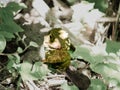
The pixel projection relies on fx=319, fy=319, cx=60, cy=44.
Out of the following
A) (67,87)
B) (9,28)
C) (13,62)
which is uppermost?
(9,28)

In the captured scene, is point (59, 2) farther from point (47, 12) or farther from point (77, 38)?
point (77, 38)

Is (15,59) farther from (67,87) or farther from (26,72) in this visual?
(67,87)

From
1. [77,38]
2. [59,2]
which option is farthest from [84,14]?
[59,2]

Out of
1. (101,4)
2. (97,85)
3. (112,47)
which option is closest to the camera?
(97,85)

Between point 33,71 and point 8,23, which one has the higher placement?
point 8,23

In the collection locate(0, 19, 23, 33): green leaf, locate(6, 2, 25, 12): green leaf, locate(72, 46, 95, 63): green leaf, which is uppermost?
locate(6, 2, 25, 12): green leaf

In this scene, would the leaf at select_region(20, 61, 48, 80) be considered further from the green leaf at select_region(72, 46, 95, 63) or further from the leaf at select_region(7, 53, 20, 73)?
the green leaf at select_region(72, 46, 95, 63)

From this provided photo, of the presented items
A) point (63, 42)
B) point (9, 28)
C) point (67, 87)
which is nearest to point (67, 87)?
point (67, 87)

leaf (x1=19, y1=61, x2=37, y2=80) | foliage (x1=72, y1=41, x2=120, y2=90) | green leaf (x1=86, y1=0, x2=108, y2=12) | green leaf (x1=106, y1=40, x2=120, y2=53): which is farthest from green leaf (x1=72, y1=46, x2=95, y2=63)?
green leaf (x1=86, y1=0, x2=108, y2=12)
